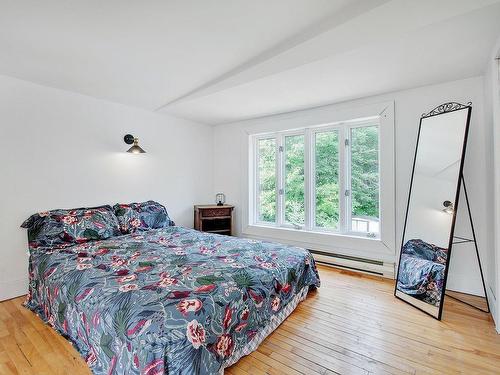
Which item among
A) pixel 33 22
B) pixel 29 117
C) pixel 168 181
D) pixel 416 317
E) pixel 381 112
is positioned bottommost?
pixel 416 317

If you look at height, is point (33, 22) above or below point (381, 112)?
above

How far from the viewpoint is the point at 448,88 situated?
2723mm

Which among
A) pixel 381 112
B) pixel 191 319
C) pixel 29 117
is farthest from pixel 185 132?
pixel 191 319

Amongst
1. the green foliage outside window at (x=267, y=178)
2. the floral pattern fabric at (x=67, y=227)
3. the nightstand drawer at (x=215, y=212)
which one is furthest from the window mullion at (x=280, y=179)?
the floral pattern fabric at (x=67, y=227)

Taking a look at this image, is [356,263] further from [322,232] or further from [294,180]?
[294,180]

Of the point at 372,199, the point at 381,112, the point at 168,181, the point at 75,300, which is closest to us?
the point at 75,300

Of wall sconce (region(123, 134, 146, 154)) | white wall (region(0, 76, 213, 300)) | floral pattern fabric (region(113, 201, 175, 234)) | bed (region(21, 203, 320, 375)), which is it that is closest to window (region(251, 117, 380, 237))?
bed (region(21, 203, 320, 375))

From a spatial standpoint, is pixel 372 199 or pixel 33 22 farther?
pixel 372 199

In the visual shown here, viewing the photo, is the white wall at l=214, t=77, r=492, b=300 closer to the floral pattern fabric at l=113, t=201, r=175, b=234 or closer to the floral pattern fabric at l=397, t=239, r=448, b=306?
the floral pattern fabric at l=397, t=239, r=448, b=306

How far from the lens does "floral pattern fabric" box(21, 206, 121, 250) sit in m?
2.53

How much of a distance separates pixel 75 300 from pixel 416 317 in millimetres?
2713

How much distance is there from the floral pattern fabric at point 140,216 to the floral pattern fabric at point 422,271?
2956 millimetres

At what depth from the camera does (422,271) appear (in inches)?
96.3

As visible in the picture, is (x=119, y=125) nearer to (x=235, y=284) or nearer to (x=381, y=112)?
(x=235, y=284)
